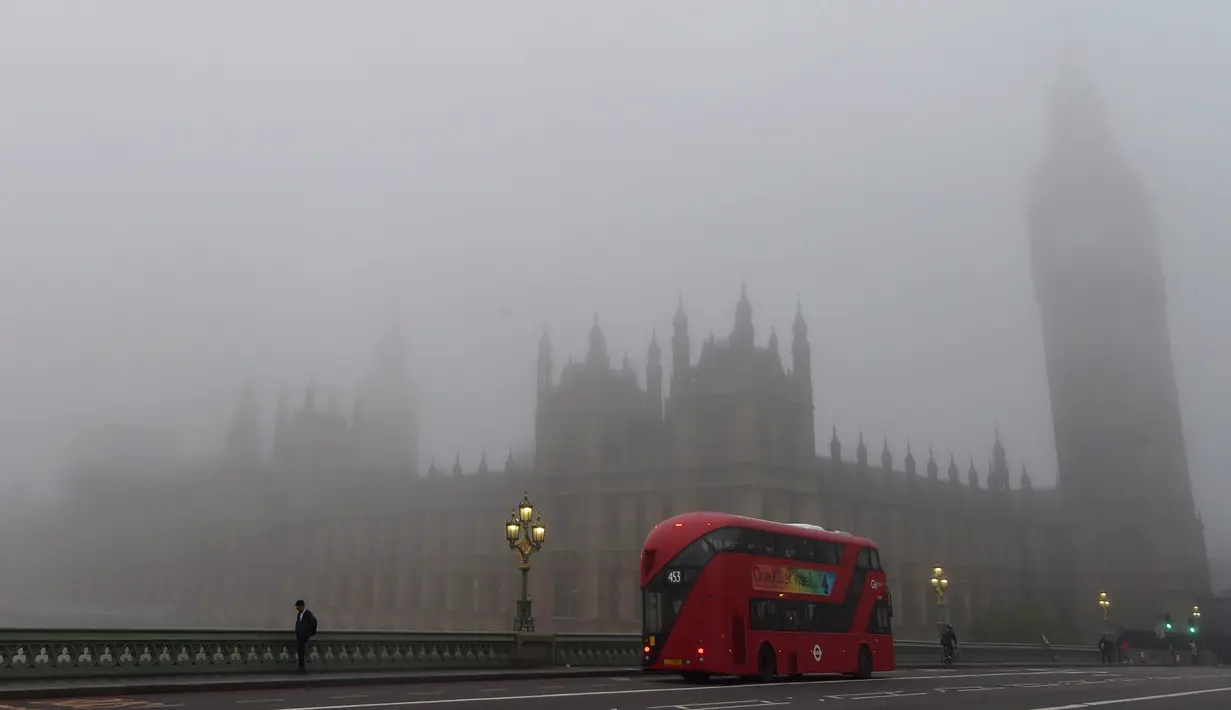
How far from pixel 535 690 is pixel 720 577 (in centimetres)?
491

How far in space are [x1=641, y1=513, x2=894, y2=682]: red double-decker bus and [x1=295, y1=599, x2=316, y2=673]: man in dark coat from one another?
6885 millimetres

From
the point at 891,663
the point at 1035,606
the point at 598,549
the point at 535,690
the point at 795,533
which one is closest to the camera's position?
the point at 535,690

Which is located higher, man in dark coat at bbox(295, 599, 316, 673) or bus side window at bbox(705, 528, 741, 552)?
bus side window at bbox(705, 528, 741, 552)

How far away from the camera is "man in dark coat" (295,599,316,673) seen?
778 inches

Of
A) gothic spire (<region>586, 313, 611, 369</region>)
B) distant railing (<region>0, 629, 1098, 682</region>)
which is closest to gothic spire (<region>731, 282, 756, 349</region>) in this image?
gothic spire (<region>586, 313, 611, 369</region>)

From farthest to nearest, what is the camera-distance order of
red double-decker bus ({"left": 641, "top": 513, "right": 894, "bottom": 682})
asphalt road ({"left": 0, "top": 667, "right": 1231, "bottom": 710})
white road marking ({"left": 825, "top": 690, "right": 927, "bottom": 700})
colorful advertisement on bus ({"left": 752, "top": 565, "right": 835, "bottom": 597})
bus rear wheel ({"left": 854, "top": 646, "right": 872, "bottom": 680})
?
bus rear wheel ({"left": 854, "top": 646, "right": 872, "bottom": 680})
colorful advertisement on bus ({"left": 752, "top": 565, "right": 835, "bottom": 597})
red double-decker bus ({"left": 641, "top": 513, "right": 894, "bottom": 682})
white road marking ({"left": 825, "top": 690, "right": 927, "bottom": 700})
asphalt road ({"left": 0, "top": 667, "right": 1231, "bottom": 710})

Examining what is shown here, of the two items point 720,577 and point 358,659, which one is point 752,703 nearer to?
point 720,577

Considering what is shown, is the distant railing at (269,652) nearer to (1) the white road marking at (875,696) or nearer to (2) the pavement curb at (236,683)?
(2) the pavement curb at (236,683)

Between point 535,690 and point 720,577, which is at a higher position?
point 720,577

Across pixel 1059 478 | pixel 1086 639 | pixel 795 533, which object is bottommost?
pixel 1086 639

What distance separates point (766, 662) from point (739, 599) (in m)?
1.81

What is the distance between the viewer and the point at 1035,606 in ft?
282

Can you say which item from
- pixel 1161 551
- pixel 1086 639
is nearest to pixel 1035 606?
pixel 1086 639

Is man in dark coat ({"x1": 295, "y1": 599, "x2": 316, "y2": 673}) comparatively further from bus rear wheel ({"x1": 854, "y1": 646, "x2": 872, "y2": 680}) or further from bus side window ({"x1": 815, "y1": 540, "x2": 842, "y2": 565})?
bus rear wheel ({"x1": 854, "y1": 646, "x2": 872, "y2": 680})
